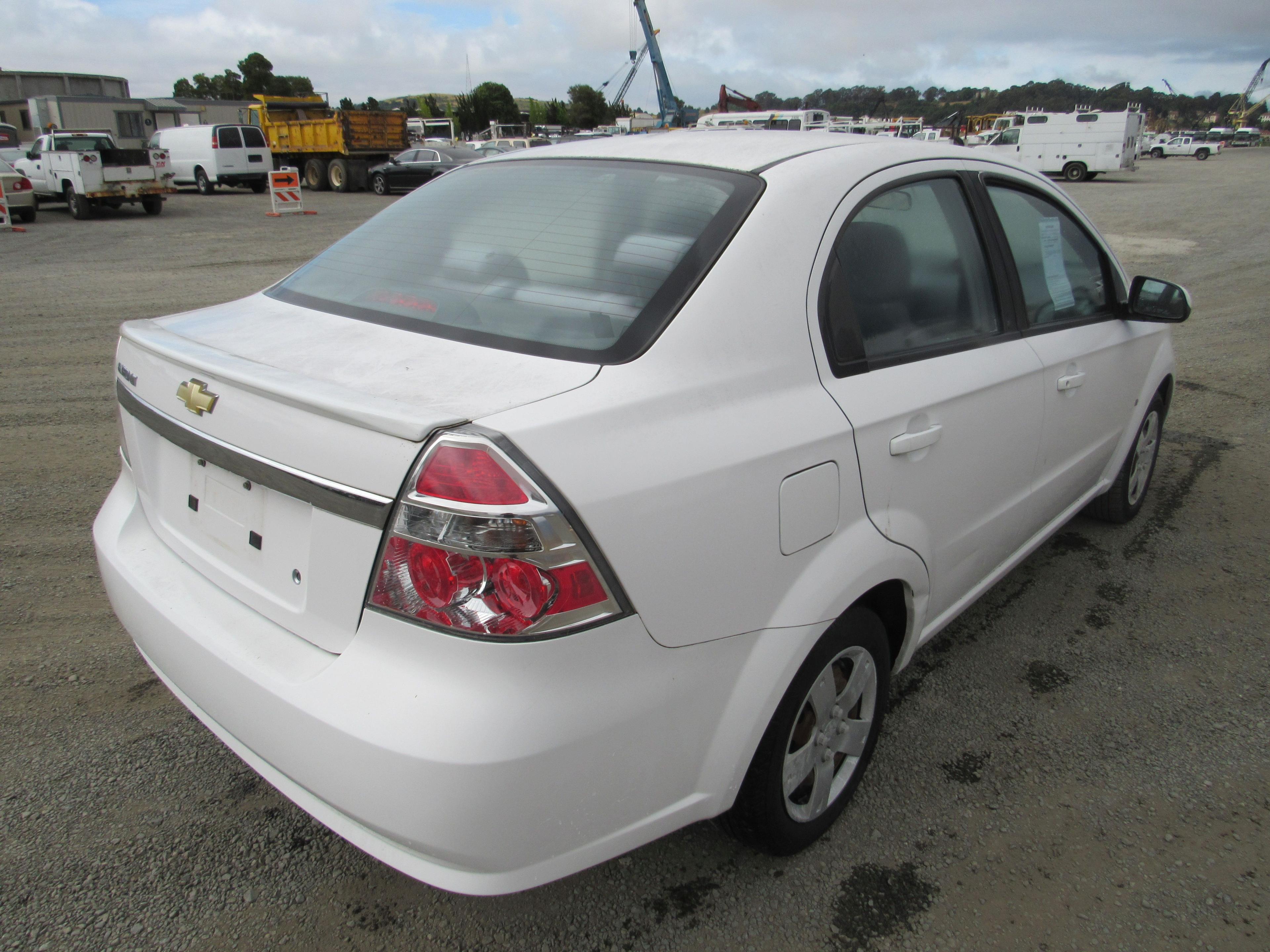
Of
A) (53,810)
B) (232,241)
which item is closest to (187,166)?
(232,241)

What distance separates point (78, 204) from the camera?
18.7 m

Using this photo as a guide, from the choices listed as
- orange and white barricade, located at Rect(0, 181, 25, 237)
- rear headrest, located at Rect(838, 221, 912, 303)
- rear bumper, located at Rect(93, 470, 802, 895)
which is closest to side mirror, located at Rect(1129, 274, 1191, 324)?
rear headrest, located at Rect(838, 221, 912, 303)

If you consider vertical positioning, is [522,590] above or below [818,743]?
above

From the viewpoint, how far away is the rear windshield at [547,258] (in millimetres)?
1877

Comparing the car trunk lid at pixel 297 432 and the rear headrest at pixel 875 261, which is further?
the rear headrest at pixel 875 261

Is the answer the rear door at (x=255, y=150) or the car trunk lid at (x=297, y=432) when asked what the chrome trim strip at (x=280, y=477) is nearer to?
the car trunk lid at (x=297, y=432)

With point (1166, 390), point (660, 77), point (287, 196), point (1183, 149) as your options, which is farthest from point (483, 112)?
point (1166, 390)

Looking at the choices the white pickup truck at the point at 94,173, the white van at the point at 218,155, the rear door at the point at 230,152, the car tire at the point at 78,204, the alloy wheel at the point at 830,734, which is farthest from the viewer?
the white van at the point at 218,155

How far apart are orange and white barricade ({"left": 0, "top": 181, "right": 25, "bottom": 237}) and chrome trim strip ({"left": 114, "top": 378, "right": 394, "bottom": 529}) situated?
59.5 ft

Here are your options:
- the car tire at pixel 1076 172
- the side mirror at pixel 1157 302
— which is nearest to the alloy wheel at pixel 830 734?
the side mirror at pixel 1157 302

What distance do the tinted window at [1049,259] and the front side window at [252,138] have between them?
27.5 meters

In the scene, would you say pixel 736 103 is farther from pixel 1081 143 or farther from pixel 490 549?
pixel 490 549

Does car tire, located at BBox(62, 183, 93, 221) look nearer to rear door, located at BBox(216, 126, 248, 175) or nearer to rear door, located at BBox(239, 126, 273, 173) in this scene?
rear door, located at BBox(216, 126, 248, 175)

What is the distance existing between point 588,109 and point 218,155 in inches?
3050
